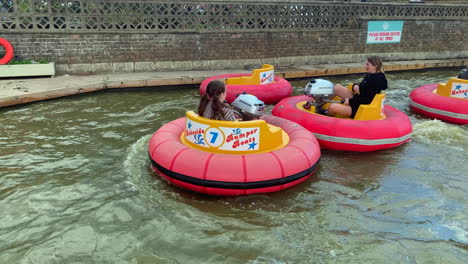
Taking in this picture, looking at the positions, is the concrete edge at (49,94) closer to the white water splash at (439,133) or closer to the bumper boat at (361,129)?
the bumper boat at (361,129)

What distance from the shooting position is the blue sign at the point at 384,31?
45.1 ft

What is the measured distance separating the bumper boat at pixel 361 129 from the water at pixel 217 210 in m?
0.20

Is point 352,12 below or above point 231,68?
above

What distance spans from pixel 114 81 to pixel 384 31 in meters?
10.4

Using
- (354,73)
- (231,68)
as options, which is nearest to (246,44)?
(231,68)

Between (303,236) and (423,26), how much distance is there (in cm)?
1393

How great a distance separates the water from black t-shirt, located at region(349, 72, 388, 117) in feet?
2.83

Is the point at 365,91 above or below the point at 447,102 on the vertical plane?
above

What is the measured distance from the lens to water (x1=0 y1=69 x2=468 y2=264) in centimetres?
336

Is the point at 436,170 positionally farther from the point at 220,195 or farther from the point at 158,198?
the point at 158,198

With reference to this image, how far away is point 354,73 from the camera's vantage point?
12.6 metres

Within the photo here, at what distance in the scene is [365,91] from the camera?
5.81m

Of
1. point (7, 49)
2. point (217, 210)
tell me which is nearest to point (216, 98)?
point (217, 210)

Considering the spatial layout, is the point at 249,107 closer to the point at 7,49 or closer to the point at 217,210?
the point at 217,210
